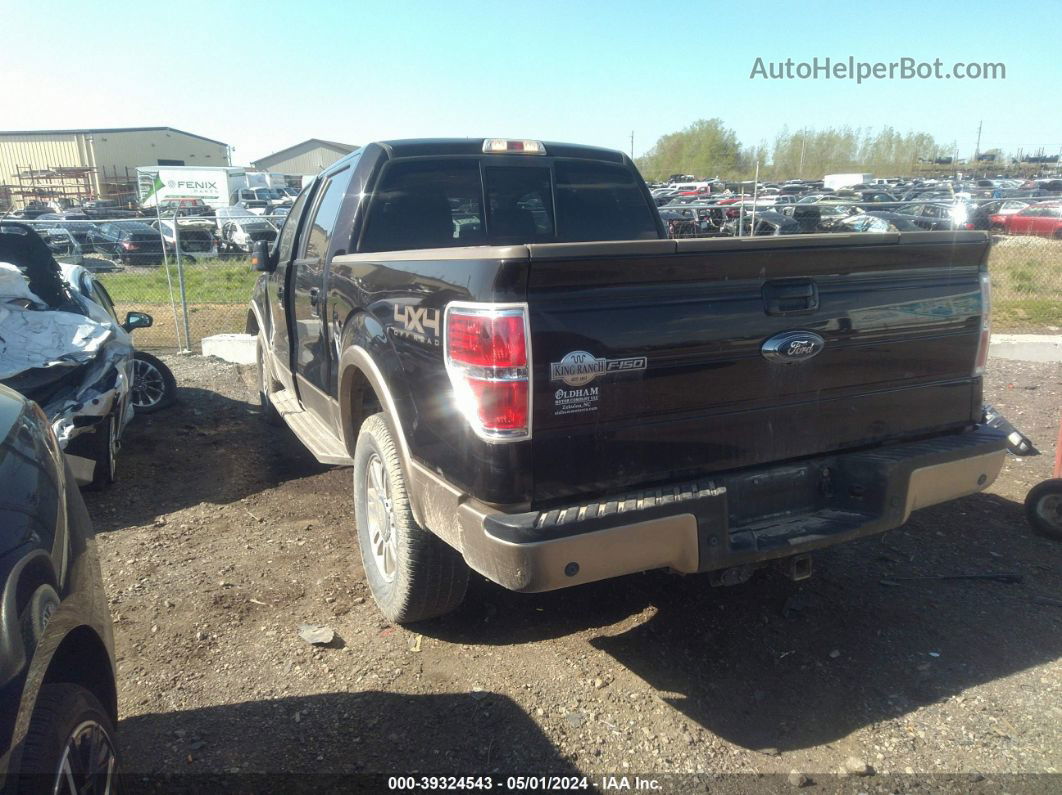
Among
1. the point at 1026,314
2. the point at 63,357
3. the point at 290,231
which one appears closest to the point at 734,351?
the point at 290,231

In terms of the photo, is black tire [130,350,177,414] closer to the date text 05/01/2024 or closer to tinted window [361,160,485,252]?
tinted window [361,160,485,252]

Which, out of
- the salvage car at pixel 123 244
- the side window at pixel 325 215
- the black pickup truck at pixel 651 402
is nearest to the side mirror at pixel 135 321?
the side window at pixel 325 215

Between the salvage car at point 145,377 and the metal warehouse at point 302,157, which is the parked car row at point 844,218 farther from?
the metal warehouse at point 302,157

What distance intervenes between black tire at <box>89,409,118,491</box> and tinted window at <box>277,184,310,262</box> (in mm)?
1653

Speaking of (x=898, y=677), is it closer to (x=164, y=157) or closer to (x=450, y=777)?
(x=450, y=777)

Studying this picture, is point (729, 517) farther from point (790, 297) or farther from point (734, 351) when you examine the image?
point (790, 297)

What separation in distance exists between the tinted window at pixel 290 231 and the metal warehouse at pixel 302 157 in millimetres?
70777

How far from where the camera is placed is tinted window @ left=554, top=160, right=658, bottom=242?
4847 millimetres

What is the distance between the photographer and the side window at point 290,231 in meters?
5.45

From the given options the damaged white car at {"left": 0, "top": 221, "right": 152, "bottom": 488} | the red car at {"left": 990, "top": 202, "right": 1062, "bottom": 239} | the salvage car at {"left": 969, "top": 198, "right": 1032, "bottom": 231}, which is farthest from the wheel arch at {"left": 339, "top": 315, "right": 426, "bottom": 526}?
the red car at {"left": 990, "top": 202, "right": 1062, "bottom": 239}

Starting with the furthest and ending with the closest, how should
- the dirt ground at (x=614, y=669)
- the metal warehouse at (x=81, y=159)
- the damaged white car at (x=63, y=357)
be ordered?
the metal warehouse at (x=81, y=159) < the damaged white car at (x=63, y=357) < the dirt ground at (x=614, y=669)

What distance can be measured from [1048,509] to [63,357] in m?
6.34

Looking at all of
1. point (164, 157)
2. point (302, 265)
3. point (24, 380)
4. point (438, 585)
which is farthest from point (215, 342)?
point (164, 157)

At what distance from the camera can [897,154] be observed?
6241 centimetres
